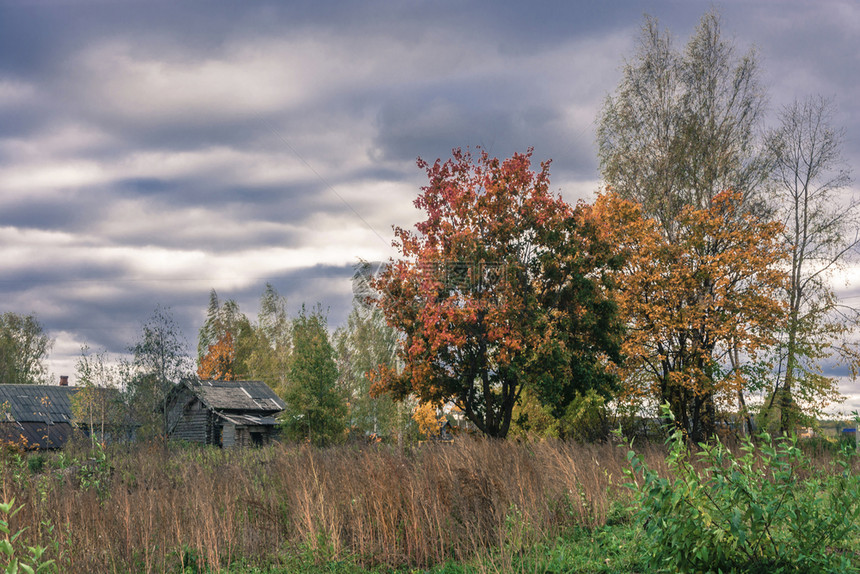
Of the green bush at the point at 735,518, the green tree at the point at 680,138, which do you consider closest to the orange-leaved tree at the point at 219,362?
the green tree at the point at 680,138

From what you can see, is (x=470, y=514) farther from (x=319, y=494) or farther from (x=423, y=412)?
(x=423, y=412)

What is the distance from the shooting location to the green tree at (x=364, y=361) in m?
38.6

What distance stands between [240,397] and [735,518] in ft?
132

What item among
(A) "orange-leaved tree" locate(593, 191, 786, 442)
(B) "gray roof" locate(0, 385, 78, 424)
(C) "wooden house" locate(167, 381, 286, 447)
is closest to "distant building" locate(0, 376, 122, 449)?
(B) "gray roof" locate(0, 385, 78, 424)

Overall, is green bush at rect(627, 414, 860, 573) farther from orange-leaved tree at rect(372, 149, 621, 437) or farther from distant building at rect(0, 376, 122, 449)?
distant building at rect(0, 376, 122, 449)

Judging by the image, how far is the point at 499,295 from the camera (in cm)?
1656

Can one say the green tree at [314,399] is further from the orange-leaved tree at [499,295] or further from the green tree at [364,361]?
the orange-leaved tree at [499,295]

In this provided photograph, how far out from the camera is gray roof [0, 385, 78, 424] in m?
40.0

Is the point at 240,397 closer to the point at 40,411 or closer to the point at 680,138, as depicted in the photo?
the point at 40,411

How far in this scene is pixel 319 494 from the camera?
6938mm

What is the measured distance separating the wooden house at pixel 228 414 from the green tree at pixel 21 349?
23727mm

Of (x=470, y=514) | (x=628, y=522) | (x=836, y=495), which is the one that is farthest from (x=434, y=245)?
(x=836, y=495)

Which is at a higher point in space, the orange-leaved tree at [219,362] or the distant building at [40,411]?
the orange-leaved tree at [219,362]

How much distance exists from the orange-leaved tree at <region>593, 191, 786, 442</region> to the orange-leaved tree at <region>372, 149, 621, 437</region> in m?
3.68
